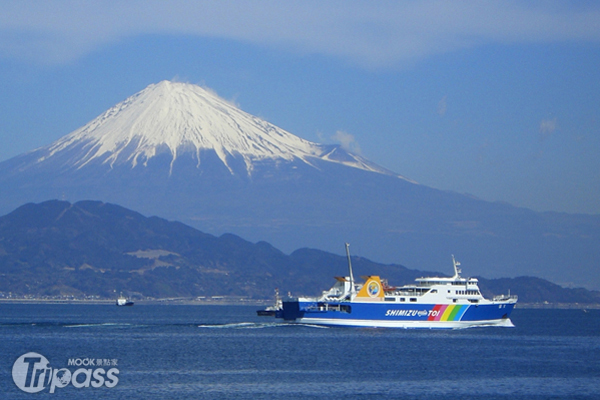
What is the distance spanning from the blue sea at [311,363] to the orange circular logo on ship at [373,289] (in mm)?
3482

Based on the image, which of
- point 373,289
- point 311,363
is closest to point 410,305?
point 373,289

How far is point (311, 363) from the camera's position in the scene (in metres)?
62.2

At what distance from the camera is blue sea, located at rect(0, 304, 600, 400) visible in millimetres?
49875

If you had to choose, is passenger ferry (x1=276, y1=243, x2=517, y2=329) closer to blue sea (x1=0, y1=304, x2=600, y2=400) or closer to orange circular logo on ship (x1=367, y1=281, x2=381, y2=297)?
orange circular logo on ship (x1=367, y1=281, x2=381, y2=297)

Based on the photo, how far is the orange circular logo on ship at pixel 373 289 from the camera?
286 feet

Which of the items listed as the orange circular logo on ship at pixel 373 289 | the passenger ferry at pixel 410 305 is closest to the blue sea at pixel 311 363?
the passenger ferry at pixel 410 305

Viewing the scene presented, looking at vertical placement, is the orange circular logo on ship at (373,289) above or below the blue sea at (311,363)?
above

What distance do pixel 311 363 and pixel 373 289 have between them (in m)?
25.9

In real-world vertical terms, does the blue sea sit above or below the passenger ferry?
below

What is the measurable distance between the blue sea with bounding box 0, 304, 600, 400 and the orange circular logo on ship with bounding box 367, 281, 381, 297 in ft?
11.4

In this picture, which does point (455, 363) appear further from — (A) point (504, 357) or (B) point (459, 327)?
(B) point (459, 327)

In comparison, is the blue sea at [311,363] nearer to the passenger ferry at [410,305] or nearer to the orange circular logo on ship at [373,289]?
the passenger ferry at [410,305]

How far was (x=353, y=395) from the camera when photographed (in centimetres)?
4872

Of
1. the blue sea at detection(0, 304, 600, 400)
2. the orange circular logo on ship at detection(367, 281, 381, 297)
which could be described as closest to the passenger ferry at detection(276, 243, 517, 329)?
the orange circular logo on ship at detection(367, 281, 381, 297)
